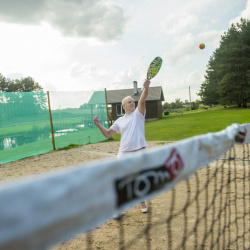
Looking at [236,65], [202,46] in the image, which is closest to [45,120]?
[202,46]

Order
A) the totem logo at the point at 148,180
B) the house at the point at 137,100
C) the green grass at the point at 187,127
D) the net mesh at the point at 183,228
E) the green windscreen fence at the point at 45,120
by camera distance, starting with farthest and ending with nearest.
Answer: the house at the point at 137,100 → the green grass at the point at 187,127 → the green windscreen fence at the point at 45,120 → the net mesh at the point at 183,228 → the totem logo at the point at 148,180

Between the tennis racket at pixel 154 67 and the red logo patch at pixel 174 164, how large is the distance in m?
3.21

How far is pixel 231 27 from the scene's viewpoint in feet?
126

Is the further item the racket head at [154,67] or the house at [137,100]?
the house at [137,100]

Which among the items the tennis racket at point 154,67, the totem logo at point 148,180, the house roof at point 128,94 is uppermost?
the house roof at point 128,94

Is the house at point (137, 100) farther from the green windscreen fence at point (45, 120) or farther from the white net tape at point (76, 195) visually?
the white net tape at point (76, 195)

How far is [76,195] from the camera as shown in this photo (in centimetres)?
75

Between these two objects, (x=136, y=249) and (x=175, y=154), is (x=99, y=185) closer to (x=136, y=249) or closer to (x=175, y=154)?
(x=175, y=154)

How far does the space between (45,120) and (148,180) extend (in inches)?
397

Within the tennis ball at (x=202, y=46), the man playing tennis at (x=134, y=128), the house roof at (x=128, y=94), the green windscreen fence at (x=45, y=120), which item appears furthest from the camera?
the house roof at (x=128, y=94)

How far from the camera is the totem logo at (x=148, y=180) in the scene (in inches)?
36.7

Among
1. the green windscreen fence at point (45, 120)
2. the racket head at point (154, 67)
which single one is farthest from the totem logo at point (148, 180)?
the green windscreen fence at point (45, 120)

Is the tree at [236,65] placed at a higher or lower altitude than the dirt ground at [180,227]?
higher

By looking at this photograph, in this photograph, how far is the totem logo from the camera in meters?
0.93
